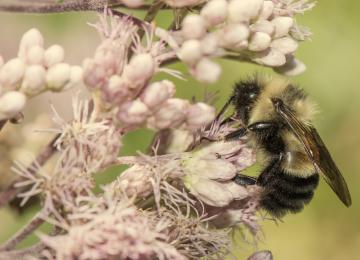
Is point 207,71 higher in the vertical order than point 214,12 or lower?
lower

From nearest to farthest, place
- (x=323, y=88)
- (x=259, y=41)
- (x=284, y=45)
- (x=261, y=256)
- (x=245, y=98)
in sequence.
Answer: (x=259, y=41)
(x=284, y=45)
(x=261, y=256)
(x=245, y=98)
(x=323, y=88)

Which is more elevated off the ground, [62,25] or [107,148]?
[107,148]

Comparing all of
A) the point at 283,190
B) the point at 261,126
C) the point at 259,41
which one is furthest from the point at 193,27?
the point at 283,190

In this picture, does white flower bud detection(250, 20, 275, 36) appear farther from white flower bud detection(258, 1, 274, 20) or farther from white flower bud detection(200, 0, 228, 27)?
white flower bud detection(200, 0, 228, 27)

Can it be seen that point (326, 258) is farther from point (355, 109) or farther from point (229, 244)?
point (229, 244)

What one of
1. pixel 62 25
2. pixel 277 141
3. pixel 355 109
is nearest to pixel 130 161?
pixel 277 141

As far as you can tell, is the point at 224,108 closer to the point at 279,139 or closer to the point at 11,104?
the point at 279,139


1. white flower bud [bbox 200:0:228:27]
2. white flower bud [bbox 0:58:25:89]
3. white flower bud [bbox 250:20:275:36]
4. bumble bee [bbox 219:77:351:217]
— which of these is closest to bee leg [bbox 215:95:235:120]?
bumble bee [bbox 219:77:351:217]
